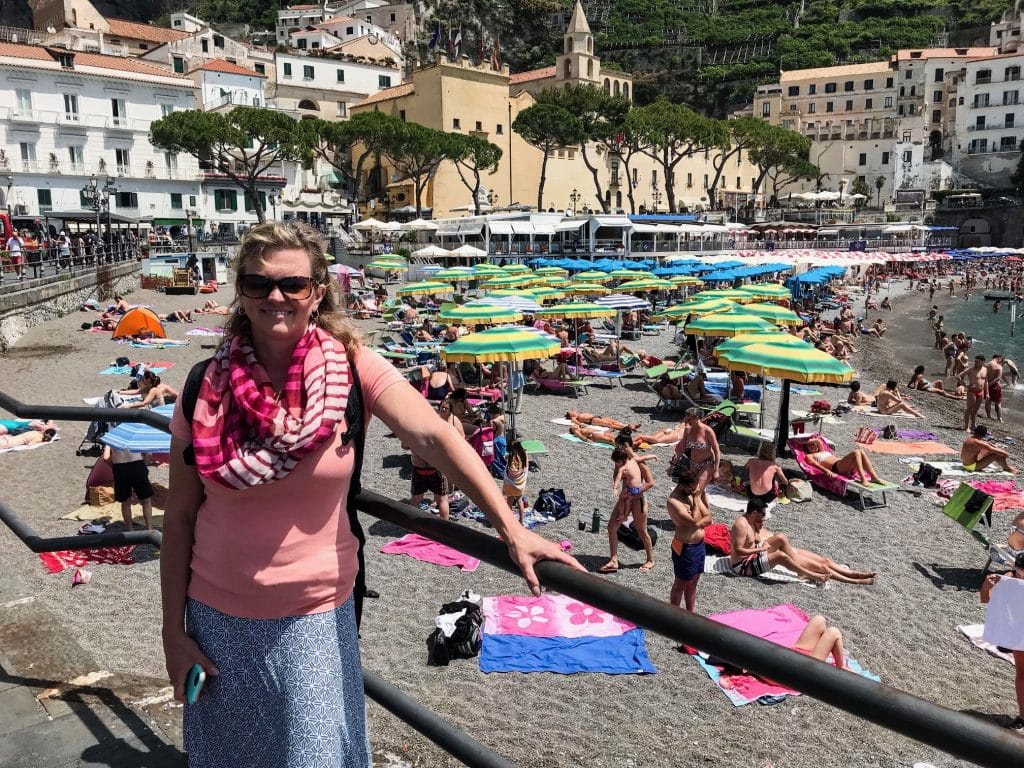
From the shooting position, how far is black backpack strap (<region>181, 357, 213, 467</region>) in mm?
1604

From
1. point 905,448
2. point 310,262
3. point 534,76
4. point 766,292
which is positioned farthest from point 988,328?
point 534,76

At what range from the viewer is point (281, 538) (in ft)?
5.20

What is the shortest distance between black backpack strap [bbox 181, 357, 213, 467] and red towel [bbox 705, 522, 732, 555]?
291 inches

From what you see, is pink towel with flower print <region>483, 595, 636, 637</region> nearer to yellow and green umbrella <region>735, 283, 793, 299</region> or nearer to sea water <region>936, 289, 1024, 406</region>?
sea water <region>936, 289, 1024, 406</region>

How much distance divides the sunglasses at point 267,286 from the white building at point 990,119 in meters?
85.2

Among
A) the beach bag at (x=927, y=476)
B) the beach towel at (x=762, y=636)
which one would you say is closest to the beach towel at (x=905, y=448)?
the beach bag at (x=927, y=476)

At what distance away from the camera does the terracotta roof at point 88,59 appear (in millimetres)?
42812

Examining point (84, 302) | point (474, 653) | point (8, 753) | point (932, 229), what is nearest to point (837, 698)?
point (8, 753)

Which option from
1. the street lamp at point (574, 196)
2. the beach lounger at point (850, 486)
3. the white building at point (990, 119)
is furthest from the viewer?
the white building at point (990, 119)

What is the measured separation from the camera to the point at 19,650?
9.82ft

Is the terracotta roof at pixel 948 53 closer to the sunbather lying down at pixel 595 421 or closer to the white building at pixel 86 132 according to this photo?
the white building at pixel 86 132

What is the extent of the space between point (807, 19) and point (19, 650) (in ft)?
395

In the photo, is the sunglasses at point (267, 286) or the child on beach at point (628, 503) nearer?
the sunglasses at point (267, 286)

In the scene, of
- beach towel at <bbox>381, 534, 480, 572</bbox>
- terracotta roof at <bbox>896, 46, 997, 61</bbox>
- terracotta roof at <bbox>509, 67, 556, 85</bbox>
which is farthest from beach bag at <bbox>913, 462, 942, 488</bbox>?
terracotta roof at <bbox>896, 46, 997, 61</bbox>
